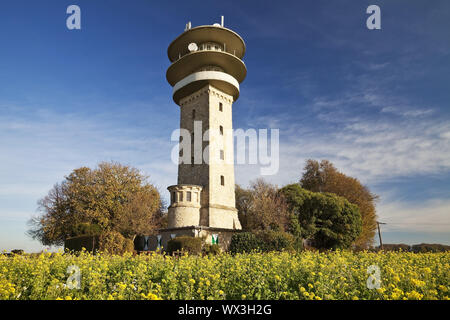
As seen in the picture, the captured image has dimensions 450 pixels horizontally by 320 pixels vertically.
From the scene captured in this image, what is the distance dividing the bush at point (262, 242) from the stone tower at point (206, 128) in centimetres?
261

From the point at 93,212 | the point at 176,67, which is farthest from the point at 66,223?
the point at 176,67

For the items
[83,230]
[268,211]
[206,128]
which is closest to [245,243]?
[268,211]

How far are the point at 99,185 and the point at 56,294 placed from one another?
26417 millimetres

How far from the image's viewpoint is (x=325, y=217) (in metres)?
31.4

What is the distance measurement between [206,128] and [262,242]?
45.2 feet

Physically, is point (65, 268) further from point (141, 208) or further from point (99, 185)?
point (99, 185)

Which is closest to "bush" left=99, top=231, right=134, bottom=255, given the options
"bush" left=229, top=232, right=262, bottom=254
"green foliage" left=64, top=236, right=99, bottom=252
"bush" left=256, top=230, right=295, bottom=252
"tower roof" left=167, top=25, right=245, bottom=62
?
"green foliage" left=64, top=236, right=99, bottom=252

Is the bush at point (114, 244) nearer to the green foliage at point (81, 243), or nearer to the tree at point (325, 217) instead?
the green foliage at point (81, 243)

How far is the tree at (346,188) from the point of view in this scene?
39750mm

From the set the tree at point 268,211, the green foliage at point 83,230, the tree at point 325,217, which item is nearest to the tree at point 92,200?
the green foliage at point 83,230

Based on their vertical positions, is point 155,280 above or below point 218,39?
below
